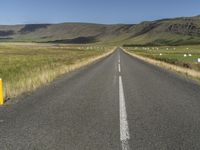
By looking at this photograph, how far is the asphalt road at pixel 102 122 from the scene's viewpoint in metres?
6.46

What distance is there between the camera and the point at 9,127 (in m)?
7.73

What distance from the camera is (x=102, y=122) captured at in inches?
322

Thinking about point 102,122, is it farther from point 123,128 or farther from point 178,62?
point 178,62

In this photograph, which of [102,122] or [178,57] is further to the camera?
[178,57]

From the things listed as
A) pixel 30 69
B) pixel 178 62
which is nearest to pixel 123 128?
pixel 30 69

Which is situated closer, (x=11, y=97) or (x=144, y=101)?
(x=144, y=101)

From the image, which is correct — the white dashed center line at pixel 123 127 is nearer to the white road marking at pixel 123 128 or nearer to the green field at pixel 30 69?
the white road marking at pixel 123 128

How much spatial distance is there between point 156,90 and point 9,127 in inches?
309

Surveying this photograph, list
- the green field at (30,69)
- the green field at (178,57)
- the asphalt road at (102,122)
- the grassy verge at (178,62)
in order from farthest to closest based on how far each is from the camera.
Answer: the green field at (178,57)
the grassy verge at (178,62)
the green field at (30,69)
the asphalt road at (102,122)

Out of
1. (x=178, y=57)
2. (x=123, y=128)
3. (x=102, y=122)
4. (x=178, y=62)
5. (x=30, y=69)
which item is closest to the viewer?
(x=123, y=128)

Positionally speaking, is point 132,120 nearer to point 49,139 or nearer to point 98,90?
point 49,139

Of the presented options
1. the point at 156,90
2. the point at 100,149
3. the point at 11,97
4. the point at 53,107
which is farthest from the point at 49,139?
the point at 156,90

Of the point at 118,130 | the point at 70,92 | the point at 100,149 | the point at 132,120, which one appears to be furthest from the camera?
the point at 70,92

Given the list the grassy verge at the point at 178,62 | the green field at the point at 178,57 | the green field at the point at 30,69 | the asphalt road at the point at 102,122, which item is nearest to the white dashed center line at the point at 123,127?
the asphalt road at the point at 102,122
